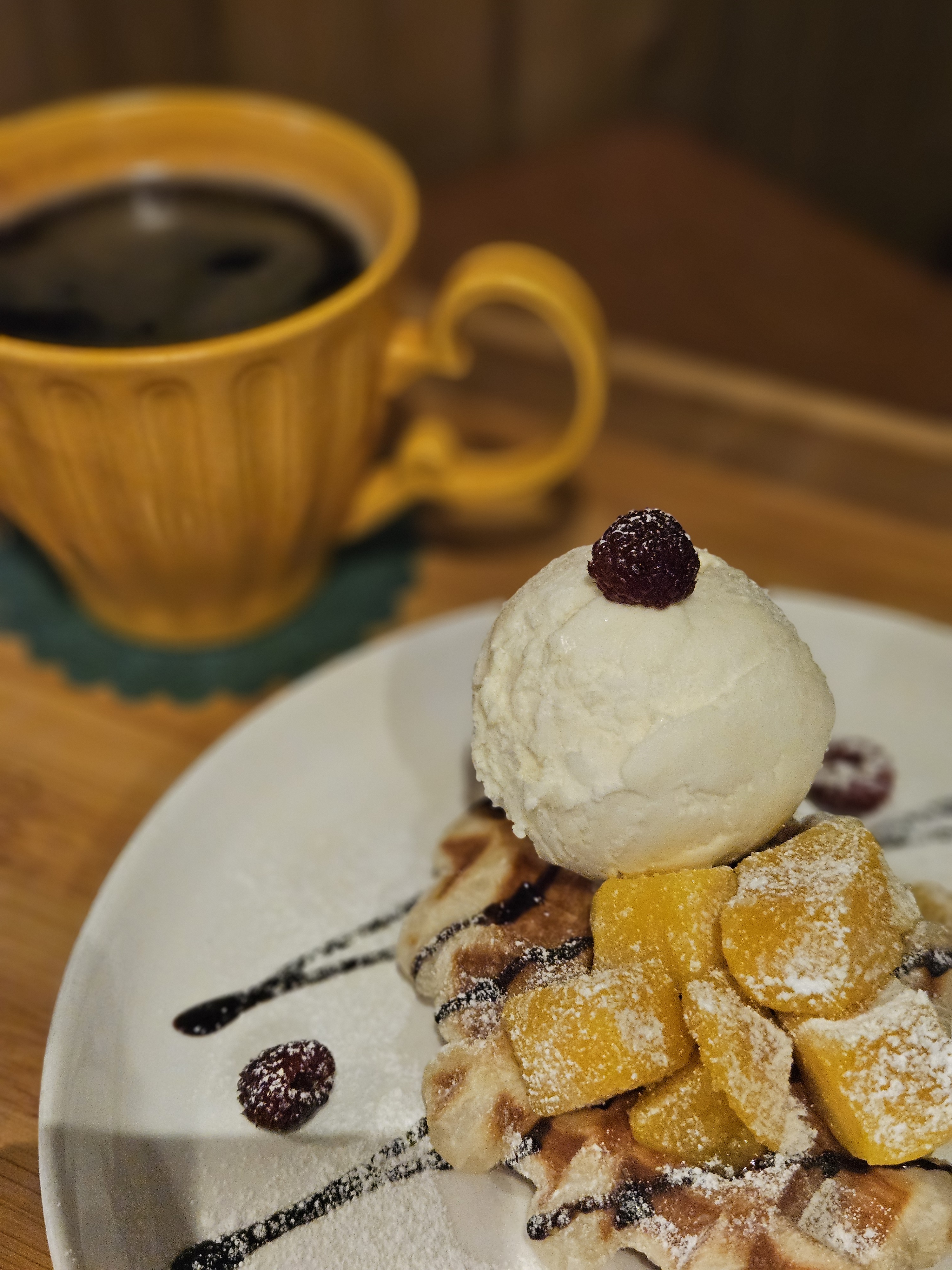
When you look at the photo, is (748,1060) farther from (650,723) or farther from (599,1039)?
(650,723)

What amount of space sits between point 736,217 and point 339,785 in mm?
1668

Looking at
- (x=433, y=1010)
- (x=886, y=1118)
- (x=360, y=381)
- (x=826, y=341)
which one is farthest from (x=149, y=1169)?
(x=826, y=341)

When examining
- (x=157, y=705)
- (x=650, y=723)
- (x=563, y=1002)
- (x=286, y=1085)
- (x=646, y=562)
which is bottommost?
(x=157, y=705)

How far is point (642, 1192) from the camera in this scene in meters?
0.90

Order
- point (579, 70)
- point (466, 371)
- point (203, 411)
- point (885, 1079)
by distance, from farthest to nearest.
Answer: point (579, 70), point (466, 371), point (203, 411), point (885, 1079)

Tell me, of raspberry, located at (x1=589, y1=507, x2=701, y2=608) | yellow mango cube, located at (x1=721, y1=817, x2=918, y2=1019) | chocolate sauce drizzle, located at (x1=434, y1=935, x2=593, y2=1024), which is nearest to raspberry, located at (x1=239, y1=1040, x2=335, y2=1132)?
chocolate sauce drizzle, located at (x1=434, y1=935, x2=593, y2=1024)

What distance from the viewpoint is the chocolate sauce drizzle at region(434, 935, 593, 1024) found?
39.4 inches

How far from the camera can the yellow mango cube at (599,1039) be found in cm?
89

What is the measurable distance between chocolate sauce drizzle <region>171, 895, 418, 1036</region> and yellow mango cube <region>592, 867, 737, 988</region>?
0.80 ft

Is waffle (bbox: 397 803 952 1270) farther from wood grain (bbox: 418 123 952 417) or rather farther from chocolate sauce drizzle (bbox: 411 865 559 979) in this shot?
wood grain (bbox: 418 123 952 417)

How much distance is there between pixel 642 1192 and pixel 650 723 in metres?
0.37

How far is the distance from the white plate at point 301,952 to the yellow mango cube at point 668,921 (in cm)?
21

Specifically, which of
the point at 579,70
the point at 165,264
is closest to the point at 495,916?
the point at 165,264

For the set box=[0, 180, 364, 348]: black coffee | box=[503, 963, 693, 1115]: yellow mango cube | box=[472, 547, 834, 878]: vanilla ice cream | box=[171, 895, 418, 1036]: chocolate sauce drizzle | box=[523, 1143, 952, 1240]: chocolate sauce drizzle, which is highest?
box=[0, 180, 364, 348]: black coffee
